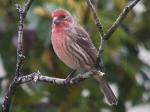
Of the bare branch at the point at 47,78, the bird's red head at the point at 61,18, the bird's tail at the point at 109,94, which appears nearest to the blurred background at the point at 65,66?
the bird's red head at the point at 61,18

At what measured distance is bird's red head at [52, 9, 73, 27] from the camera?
18.1ft

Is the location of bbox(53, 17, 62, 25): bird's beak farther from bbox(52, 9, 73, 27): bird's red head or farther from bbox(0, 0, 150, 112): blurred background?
bbox(0, 0, 150, 112): blurred background

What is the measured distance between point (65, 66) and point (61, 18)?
1086 mm

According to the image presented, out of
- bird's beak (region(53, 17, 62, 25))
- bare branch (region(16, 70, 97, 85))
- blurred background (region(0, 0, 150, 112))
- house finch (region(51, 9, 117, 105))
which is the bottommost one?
blurred background (region(0, 0, 150, 112))

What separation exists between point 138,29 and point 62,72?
45.9 inches

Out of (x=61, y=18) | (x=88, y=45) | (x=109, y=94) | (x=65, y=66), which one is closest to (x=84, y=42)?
(x=88, y=45)

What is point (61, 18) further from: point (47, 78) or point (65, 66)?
point (47, 78)

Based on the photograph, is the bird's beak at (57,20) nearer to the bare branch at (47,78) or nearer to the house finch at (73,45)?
the house finch at (73,45)

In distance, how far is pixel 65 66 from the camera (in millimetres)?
6590

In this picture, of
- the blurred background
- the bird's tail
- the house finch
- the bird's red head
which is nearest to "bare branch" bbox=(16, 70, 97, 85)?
the bird's tail

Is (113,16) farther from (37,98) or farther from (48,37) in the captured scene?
(37,98)

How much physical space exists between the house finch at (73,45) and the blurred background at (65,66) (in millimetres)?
547

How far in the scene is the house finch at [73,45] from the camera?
525cm

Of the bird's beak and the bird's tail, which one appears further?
the bird's beak
